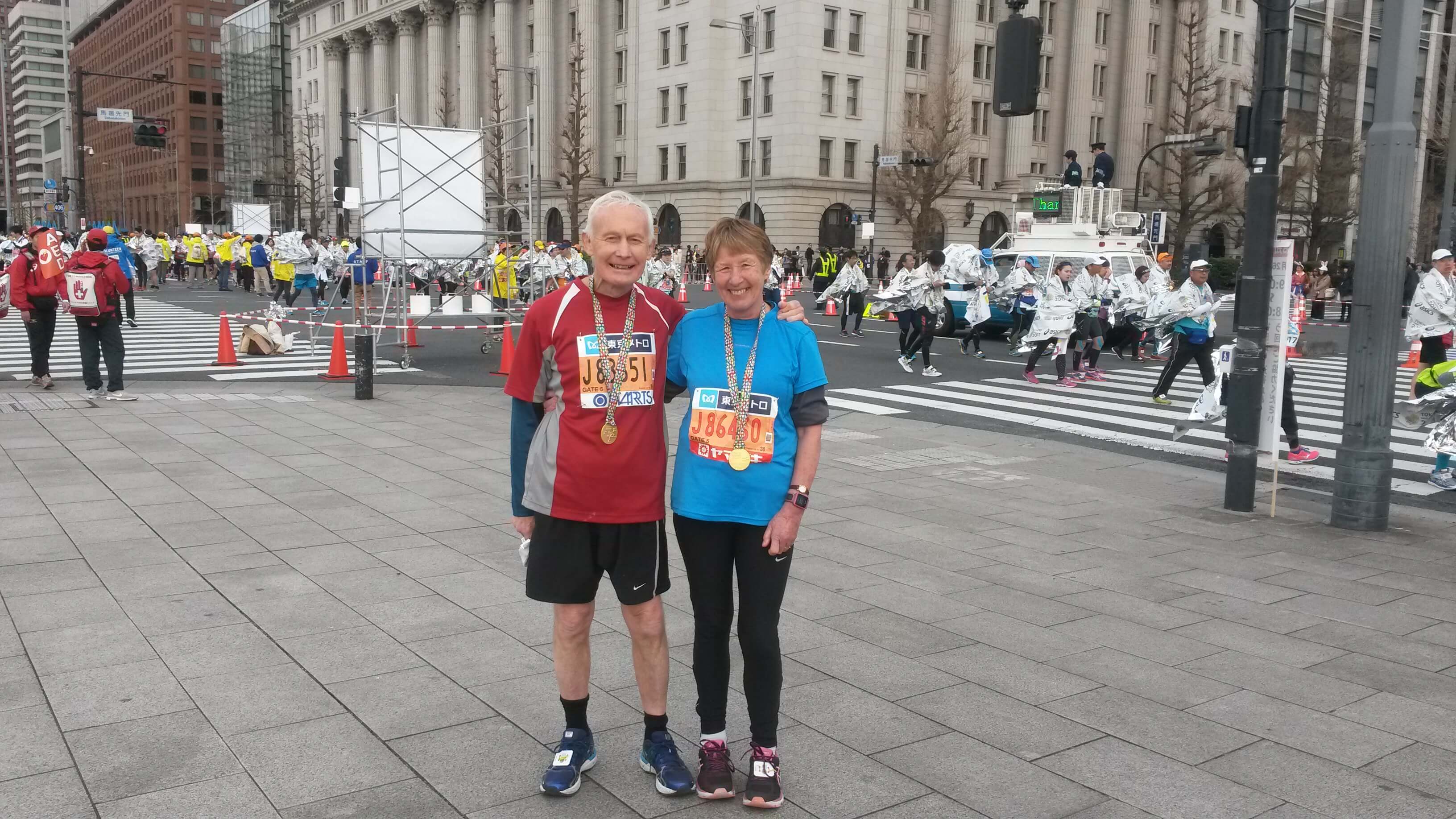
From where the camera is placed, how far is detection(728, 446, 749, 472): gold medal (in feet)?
11.2

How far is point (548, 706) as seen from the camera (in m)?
4.32

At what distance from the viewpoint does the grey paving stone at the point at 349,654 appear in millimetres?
4641

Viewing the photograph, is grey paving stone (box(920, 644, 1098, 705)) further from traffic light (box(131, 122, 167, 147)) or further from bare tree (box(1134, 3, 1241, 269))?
bare tree (box(1134, 3, 1241, 269))

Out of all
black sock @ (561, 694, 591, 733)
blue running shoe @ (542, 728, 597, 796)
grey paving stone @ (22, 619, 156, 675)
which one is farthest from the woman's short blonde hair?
grey paving stone @ (22, 619, 156, 675)

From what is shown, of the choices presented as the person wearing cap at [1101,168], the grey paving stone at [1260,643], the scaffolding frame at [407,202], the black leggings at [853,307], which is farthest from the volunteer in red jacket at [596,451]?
the person wearing cap at [1101,168]

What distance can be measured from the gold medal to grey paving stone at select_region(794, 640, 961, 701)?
1.53 metres

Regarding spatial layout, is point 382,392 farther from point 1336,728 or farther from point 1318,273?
point 1318,273

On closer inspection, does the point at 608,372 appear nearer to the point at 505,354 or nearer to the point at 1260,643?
the point at 1260,643

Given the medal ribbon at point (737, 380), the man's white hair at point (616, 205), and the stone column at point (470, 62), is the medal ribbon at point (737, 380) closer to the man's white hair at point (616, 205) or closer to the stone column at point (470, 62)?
the man's white hair at point (616, 205)

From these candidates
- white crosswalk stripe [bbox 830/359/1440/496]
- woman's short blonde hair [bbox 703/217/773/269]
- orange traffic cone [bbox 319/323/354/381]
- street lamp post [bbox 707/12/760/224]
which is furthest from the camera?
street lamp post [bbox 707/12/760/224]

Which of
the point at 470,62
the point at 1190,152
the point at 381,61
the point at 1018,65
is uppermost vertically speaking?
the point at 381,61

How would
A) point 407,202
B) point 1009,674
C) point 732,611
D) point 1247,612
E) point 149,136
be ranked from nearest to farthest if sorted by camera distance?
point 732,611, point 1009,674, point 1247,612, point 407,202, point 149,136

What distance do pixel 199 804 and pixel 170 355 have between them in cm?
1624

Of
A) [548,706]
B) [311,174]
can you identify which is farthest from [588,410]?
[311,174]
